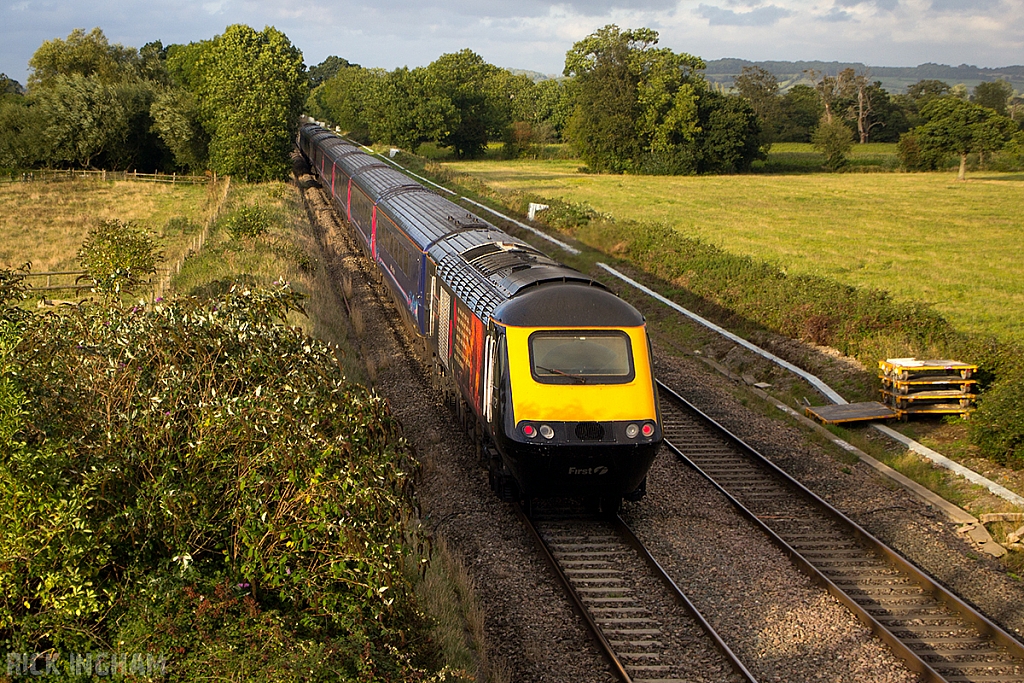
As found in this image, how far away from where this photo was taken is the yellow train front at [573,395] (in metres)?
10.1

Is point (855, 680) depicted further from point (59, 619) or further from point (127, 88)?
point (127, 88)

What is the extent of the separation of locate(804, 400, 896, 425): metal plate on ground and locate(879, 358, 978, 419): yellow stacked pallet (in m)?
0.26

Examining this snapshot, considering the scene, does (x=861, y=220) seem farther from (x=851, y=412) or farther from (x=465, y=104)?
(x=465, y=104)

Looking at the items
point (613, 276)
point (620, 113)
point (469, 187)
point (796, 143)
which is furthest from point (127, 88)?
point (796, 143)

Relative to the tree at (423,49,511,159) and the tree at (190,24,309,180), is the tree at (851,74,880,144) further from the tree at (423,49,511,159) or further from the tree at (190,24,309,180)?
the tree at (190,24,309,180)

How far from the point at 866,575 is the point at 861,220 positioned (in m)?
39.2

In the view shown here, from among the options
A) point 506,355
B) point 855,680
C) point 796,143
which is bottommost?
point 855,680

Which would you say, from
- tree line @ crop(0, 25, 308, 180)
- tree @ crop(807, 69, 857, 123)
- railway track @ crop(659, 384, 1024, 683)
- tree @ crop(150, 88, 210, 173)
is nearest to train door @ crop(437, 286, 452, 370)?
railway track @ crop(659, 384, 1024, 683)

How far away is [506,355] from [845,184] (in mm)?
63806

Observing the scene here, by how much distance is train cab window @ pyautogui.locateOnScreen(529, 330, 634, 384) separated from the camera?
1033 centimetres

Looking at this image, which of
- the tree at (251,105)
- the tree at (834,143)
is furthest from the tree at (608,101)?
the tree at (251,105)

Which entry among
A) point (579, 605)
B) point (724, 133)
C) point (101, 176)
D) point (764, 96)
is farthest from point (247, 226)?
point (764, 96)

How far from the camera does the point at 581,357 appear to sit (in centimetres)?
1049

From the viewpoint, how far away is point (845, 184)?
67.1 meters
